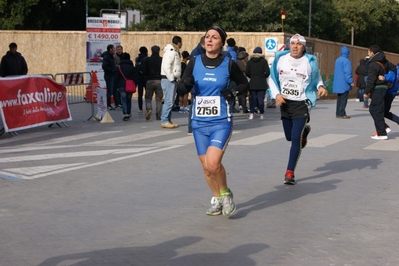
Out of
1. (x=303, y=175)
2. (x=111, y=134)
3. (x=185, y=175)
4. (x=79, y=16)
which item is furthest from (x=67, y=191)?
(x=79, y=16)

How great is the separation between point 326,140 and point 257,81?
16.2ft

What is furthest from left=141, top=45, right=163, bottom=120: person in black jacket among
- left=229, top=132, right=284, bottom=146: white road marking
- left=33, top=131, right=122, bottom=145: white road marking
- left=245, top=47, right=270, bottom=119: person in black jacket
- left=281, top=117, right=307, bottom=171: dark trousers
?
left=281, top=117, right=307, bottom=171: dark trousers

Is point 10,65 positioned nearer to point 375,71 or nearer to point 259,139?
point 259,139

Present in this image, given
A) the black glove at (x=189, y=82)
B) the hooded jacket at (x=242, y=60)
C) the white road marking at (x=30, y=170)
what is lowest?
the white road marking at (x=30, y=170)

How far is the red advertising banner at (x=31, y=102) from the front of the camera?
1544 centimetres

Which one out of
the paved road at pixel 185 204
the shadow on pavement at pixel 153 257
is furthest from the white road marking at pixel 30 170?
the shadow on pavement at pixel 153 257

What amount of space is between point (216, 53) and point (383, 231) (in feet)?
7.84

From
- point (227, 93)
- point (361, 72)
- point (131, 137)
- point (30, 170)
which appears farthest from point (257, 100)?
point (227, 93)

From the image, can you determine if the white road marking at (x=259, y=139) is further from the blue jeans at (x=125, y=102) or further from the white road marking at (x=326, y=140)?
the blue jeans at (x=125, y=102)

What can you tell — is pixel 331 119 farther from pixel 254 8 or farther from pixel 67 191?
pixel 254 8

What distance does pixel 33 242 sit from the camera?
701 cm

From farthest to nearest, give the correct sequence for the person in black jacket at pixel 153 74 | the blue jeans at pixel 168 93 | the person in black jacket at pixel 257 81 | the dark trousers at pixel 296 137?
the person in black jacket at pixel 257 81 → the person in black jacket at pixel 153 74 → the blue jeans at pixel 168 93 → the dark trousers at pixel 296 137

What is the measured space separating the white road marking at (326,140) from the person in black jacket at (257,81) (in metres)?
3.87

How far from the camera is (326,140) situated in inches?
610
